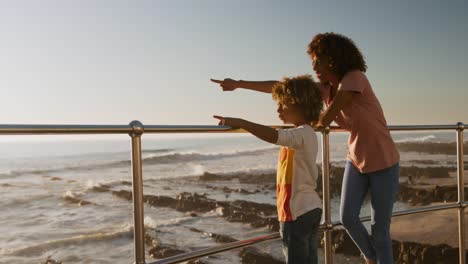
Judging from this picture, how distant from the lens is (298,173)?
163 centimetres

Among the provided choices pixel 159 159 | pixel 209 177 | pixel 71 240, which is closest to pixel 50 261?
pixel 71 240

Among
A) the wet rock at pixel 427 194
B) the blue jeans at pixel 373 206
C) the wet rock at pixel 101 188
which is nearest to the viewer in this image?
the blue jeans at pixel 373 206

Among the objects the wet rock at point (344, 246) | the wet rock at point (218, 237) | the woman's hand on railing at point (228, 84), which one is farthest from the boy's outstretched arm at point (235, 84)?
the wet rock at point (218, 237)

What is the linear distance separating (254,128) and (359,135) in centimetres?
54

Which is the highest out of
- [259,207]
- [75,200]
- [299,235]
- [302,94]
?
[302,94]

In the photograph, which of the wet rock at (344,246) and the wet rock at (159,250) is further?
the wet rock at (159,250)

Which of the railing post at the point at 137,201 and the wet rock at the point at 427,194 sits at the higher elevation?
the railing post at the point at 137,201

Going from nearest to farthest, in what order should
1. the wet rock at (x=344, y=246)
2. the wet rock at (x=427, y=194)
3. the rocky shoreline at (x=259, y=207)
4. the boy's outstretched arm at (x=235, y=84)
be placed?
the boy's outstretched arm at (x=235, y=84), the wet rock at (x=344, y=246), the rocky shoreline at (x=259, y=207), the wet rock at (x=427, y=194)

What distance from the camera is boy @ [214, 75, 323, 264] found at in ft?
5.31

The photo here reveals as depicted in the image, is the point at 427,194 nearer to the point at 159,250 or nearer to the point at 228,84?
the point at 159,250

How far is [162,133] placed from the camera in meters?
1.50

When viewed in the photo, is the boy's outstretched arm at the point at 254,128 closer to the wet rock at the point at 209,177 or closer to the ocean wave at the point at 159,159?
the ocean wave at the point at 159,159

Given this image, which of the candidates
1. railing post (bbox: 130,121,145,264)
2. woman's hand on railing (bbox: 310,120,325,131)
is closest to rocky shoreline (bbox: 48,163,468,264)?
woman's hand on railing (bbox: 310,120,325,131)

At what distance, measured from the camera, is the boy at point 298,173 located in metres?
1.62
